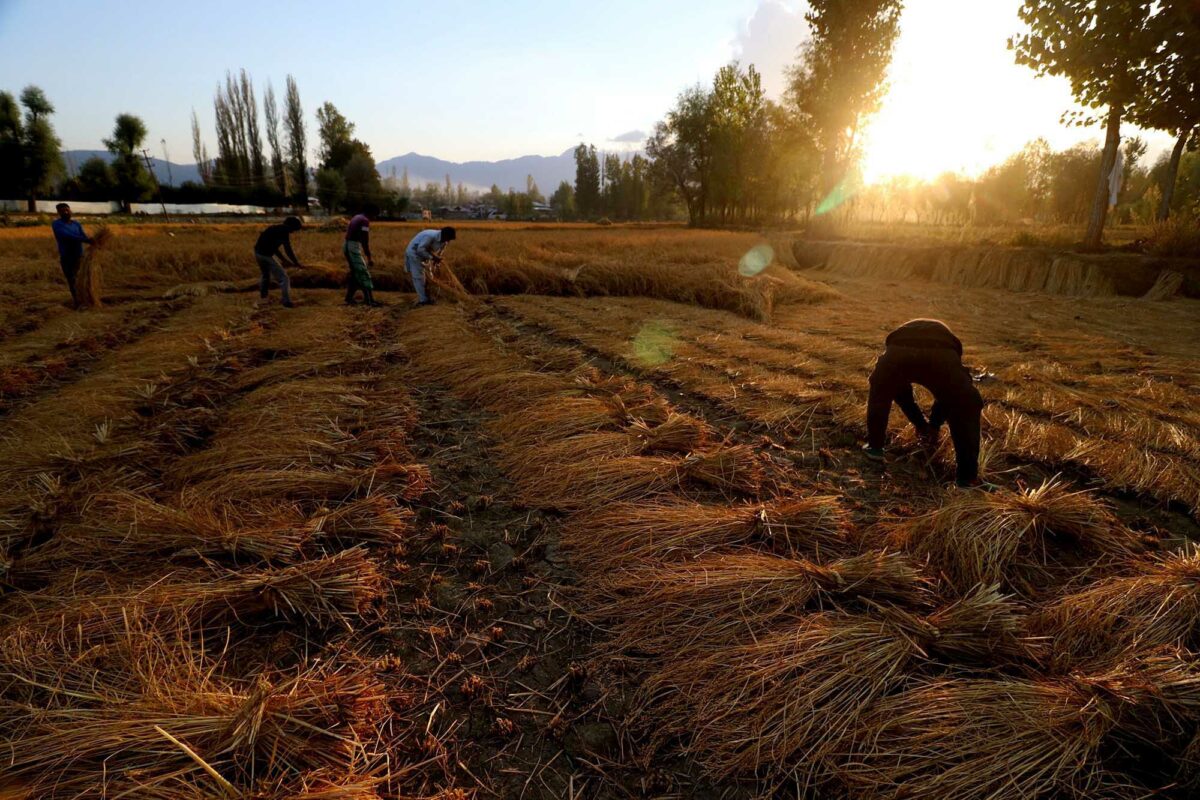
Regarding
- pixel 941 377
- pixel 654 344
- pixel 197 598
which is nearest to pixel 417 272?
pixel 654 344

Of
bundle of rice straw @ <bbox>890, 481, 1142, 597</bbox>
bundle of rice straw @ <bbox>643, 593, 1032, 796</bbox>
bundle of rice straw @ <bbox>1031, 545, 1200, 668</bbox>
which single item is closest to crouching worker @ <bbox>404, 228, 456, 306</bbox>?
bundle of rice straw @ <bbox>890, 481, 1142, 597</bbox>

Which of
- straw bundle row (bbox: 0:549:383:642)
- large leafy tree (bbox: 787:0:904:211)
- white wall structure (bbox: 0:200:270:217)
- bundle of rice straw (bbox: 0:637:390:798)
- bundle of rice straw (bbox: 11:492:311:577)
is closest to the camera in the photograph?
bundle of rice straw (bbox: 0:637:390:798)

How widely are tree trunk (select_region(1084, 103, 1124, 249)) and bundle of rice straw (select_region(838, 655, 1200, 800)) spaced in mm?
13964

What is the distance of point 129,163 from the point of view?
164ft

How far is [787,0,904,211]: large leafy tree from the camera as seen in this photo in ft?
71.4

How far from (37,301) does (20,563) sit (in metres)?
10.8

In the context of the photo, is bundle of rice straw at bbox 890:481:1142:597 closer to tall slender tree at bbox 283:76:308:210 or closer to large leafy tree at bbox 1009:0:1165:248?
large leafy tree at bbox 1009:0:1165:248

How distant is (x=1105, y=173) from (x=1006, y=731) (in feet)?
47.4

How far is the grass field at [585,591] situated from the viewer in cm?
151

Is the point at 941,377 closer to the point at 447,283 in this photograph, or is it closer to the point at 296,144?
the point at 447,283

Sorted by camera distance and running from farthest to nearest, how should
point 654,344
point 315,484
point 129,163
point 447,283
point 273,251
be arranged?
1. point 129,163
2. point 447,283
3. point 273,251
4. point 654,344
5. point 315,484

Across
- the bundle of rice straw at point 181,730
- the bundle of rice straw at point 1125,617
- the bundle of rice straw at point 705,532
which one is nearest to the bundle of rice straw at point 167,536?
the bundle of rice straw at point 181,730

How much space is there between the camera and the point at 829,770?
59.2 inches

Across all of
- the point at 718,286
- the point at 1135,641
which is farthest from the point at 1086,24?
the point at 1135,641
